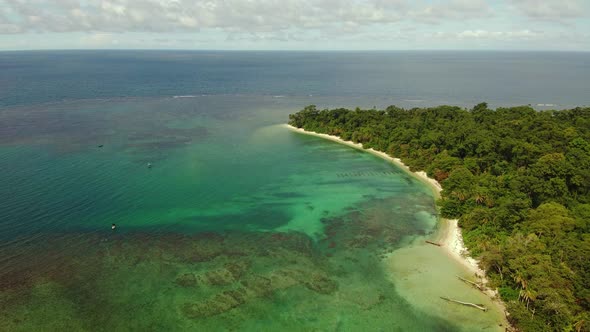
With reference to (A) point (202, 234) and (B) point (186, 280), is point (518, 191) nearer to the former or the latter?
(A) point (202, 234)

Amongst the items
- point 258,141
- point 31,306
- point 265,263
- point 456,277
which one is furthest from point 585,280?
point 258,141

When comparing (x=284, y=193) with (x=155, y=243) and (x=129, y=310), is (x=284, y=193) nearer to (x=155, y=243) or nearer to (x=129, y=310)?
(x=155, y=243)

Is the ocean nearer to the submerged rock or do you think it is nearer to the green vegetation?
the submerged rock

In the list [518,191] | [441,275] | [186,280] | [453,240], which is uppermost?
[518,191]

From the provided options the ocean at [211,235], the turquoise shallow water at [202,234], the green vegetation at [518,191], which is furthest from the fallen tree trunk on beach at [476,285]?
the turquoise shallow water at [202,234]

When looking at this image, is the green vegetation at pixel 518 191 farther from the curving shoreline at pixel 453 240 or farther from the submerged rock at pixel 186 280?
the submerged rock at pixel 186 280

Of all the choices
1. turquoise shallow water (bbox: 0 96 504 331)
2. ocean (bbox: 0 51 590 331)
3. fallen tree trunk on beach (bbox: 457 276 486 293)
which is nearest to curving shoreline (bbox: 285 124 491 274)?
ocean (bbox: 0 51 590 331)

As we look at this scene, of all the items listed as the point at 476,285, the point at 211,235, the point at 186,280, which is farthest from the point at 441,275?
the point at 211,235
